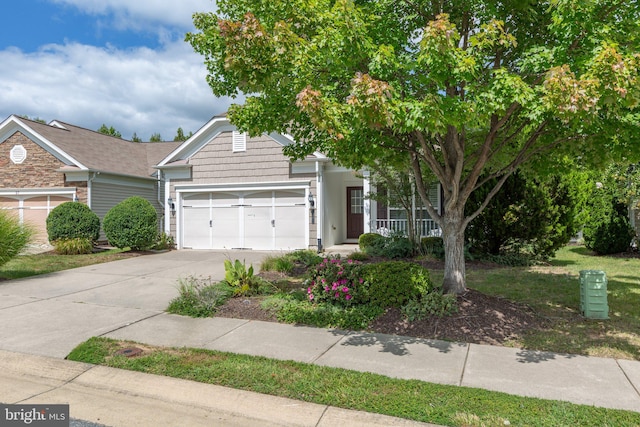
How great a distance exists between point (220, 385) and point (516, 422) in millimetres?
2659

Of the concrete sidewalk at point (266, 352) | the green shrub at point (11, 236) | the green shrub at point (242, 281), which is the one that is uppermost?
the green shrub at point (11, 236)

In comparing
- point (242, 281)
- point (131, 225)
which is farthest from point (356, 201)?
point (242, 281)

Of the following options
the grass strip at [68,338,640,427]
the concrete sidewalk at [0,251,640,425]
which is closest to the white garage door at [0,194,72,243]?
the concrete sidewalk at [0,251,640,425]

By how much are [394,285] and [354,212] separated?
37.1 ft

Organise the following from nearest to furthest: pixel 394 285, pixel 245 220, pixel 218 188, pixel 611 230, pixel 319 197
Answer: pixel 394 285 < pixel 611 230 < pixel 319 197 < pixel 245 220 < pixel 218 188

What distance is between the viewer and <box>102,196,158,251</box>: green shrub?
14.4 meters

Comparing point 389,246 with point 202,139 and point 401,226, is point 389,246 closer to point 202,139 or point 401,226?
point 401,226

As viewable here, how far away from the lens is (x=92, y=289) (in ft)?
28.0

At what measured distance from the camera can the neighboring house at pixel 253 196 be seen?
601 inches

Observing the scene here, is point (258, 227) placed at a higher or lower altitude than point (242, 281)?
higher

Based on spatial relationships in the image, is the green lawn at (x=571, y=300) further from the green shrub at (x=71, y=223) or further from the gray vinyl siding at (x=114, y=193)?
the gray vinyl siding at (x=114, y=193)

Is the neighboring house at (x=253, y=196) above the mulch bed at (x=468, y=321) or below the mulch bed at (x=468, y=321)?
above

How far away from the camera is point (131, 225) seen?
14430 millimetres

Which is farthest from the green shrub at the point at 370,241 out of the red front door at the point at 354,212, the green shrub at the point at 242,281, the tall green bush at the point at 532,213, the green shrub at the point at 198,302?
the green shrub at the point at 198,302
